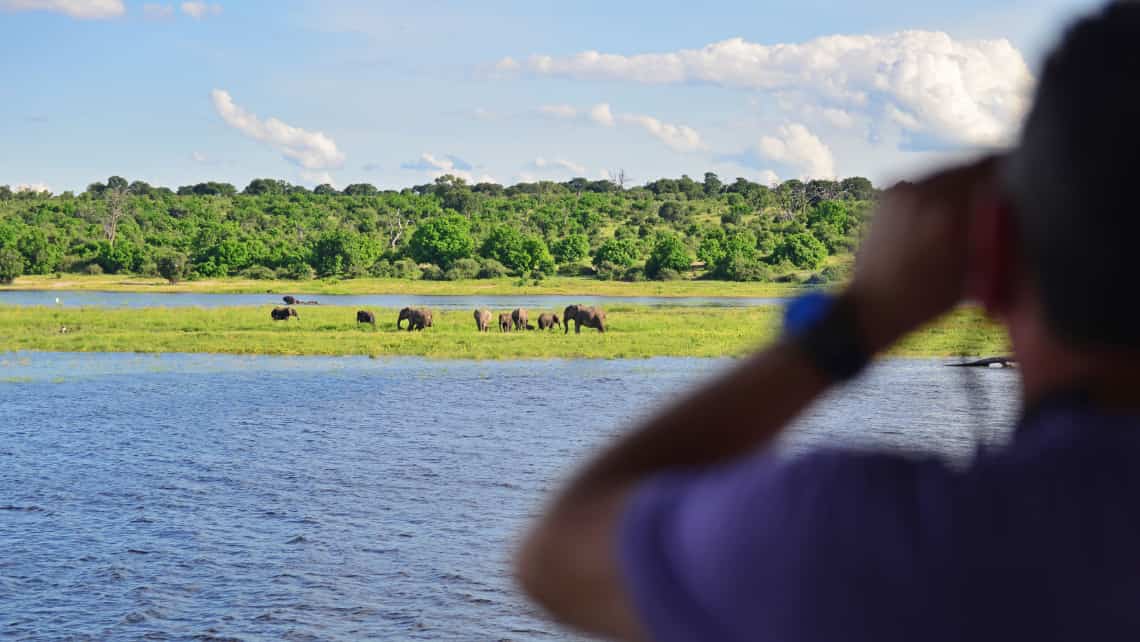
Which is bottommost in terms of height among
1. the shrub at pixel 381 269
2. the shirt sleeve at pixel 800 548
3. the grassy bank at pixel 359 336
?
the grassy bank at pixel 359 336

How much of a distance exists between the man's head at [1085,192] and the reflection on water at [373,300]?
58091 mm

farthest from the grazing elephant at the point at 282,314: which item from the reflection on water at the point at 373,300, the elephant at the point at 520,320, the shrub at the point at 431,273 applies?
the shrub at the point at 431,273

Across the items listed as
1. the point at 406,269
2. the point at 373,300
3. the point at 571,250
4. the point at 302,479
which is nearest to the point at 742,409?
the point at 302,479

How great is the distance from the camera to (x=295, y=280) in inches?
3573

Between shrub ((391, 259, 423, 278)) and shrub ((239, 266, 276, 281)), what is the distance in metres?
9.18

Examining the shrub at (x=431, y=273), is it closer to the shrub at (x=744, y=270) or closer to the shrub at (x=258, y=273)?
the shrub at (x=258, y=273)

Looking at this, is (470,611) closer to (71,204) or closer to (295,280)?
(295,280)

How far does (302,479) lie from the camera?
20.0m

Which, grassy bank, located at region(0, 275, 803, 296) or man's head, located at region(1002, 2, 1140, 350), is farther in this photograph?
grassy bank, located at region(0, 275, 803, 296)

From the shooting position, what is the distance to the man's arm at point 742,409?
0.95 m

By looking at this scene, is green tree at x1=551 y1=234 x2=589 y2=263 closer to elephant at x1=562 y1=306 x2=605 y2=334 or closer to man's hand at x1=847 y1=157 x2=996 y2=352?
elephant at x1=562 y1=306 x2=605 y2=334

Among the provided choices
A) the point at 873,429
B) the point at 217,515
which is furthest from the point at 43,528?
the point at 873,429

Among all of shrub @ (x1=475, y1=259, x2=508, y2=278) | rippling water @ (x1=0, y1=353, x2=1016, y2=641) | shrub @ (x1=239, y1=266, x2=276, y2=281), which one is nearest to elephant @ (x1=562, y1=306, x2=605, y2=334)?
rippling water @ (x1=0, y1=353, x2=1016, y2=641)

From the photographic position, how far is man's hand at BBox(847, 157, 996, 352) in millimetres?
948
